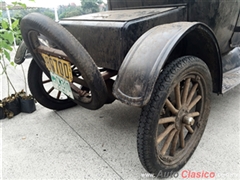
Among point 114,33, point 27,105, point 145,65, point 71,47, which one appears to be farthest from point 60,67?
point 27,105

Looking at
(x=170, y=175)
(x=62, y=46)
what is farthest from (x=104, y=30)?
(x=170, y=175)

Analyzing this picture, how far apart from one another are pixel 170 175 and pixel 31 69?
1.81 m

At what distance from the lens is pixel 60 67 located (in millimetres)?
1630

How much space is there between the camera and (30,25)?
4.75 ft

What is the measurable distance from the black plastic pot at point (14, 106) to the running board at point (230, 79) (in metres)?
2.24

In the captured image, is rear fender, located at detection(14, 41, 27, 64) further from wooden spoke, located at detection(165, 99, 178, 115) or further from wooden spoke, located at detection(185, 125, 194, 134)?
wooden spoke, located at detection(185, 125, 194, 134)

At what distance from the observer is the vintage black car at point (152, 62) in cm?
132

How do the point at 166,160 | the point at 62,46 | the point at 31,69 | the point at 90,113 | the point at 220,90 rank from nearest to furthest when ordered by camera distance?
the point at 62,46 < the point at 166,160 < the point at 220,90 < the point at 31,69 < the point at 90,113

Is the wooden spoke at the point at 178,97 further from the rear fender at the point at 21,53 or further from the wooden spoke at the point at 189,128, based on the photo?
the rear fender at the point at 21,53

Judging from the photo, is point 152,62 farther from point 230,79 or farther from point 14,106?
point 14,106

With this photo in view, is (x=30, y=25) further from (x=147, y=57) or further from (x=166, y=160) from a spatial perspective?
(x=166, y=160)

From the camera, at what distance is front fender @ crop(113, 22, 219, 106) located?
1247 millimetres

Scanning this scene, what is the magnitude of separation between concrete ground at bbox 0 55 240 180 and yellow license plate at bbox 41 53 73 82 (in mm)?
709

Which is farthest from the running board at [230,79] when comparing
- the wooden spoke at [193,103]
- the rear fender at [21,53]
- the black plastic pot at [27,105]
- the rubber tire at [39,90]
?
the black plastic pot at [27,105]
